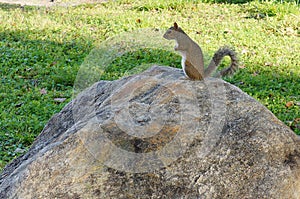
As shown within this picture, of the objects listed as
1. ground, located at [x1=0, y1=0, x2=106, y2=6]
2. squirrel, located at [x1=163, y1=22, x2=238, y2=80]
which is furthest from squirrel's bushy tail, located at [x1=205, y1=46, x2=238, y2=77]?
ground, located at [x1=0, y1=0, x2=106, y2=6]

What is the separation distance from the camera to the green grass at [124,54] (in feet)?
18.5

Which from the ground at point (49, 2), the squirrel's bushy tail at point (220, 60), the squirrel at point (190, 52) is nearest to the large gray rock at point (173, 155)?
the squirrel at point (190, 52)

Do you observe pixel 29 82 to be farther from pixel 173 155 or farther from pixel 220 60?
pixel 173 155

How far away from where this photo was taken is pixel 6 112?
5.58 metres

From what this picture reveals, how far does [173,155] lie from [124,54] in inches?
175

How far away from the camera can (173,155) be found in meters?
2.62

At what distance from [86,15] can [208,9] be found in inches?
82.5

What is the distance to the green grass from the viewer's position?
5.63 metres

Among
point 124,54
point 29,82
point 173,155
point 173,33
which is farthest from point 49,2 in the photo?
point 173,155

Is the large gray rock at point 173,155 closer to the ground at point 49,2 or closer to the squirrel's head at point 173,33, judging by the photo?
the squirrel's head at point 173,33

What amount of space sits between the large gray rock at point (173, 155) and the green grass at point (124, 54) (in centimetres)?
206

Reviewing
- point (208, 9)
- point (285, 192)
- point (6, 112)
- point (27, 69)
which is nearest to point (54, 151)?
point (285, 192)

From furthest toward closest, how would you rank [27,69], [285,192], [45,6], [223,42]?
[45,6] → [223,42] → [27,69] → [285,192]

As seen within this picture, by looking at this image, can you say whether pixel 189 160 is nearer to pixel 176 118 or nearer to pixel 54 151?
pixel 176 118
